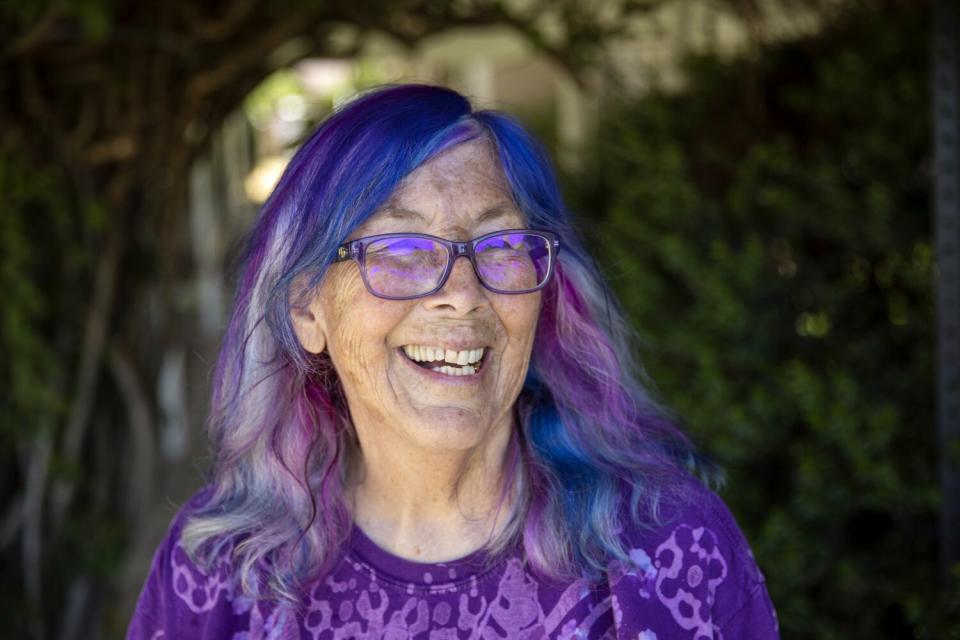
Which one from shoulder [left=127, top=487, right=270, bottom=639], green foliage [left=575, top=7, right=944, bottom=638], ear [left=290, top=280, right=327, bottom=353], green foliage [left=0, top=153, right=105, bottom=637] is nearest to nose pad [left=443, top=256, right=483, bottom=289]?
ear [left=290, top=280, right=327, bottom=353]

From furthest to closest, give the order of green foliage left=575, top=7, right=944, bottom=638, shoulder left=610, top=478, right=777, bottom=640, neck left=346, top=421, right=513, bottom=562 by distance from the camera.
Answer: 1. green foliage left=575, top=7, right=944, bottom=638
2. neck left=346, top=421, right=513, bottom=562
3. shoulder left=610, top=478, right=777, bottom=640

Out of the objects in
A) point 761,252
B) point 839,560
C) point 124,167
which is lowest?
point 839,560

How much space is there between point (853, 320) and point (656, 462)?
1.63m

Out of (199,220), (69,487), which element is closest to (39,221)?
(69,487)

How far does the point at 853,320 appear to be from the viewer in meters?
3.18

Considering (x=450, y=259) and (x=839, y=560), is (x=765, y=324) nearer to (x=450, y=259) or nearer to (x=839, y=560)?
(x=839, y=560)

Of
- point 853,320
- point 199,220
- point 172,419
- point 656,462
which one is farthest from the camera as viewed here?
point 199,220

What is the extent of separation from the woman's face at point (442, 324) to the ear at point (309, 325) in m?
0.07

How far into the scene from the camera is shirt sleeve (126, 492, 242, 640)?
5.90 feet

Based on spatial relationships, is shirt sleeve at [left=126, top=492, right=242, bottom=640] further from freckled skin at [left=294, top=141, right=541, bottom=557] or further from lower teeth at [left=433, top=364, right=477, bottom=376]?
lower teeth at [left=433, top=364, right=477, bottom=376]

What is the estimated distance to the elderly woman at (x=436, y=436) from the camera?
5.42 ft

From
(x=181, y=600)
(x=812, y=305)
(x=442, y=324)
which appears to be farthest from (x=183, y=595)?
(x=812, y=305)

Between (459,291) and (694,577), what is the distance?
0.57 meters

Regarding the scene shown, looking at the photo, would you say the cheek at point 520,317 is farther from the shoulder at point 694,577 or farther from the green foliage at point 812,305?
the green foliage at point 812,305
